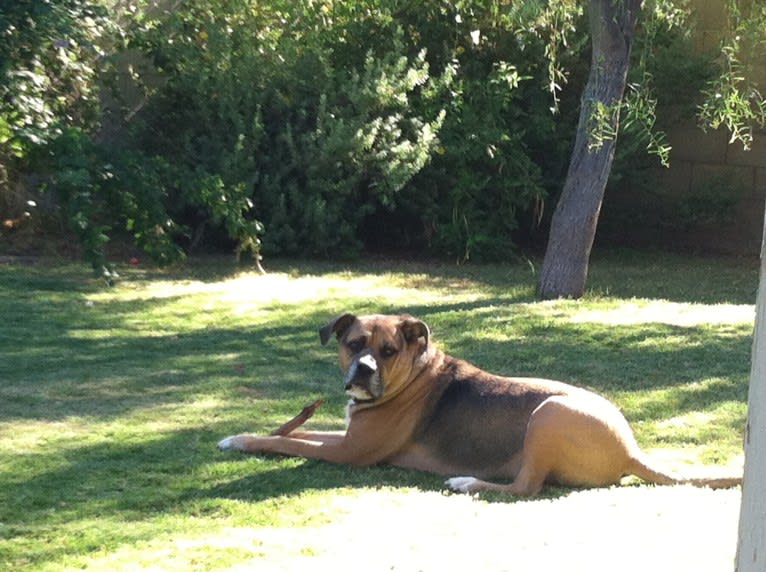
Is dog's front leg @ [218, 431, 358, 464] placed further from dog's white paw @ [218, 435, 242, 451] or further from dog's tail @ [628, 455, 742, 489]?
dog's tail @ [628, 455, 742, 489]

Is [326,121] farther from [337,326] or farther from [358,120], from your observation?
[337,326]

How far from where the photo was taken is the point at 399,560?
202 inches

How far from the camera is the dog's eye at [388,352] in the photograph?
6720 mm

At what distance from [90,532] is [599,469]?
255 centimetres

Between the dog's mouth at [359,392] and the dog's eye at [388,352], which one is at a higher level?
the dog's eye at [388,352]

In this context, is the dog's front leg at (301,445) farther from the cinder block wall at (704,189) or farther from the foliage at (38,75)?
the cinder block wall at (704,189)

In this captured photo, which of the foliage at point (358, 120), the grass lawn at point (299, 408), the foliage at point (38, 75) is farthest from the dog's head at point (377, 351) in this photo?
the foliage at point (358, 120)

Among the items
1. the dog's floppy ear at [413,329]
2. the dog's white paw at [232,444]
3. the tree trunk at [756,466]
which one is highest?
the tree trunk at [756,466]

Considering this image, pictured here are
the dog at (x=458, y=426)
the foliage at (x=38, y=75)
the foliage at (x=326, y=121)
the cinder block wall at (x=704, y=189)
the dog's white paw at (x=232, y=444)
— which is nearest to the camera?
the dog at (x=458, y=426)

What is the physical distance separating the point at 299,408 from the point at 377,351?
1.56 metres

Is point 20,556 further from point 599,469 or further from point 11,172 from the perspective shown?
point 11,172

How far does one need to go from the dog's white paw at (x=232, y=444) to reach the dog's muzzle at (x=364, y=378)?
77 cm

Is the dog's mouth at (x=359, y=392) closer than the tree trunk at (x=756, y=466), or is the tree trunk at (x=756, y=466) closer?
the tree trunk at (x=756, y=466)

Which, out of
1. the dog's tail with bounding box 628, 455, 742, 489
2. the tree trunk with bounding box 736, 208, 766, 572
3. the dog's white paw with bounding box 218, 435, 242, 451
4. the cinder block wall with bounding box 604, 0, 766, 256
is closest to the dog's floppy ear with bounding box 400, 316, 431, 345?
the dog's white paw with bounding box 218, 435, 242, 451
